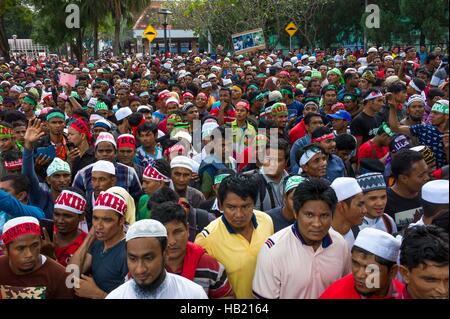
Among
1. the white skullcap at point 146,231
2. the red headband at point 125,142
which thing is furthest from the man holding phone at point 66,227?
the red headband at point 125,142

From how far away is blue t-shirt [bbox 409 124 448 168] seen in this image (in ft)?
18.0

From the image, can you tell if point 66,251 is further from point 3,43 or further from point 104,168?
point 3,43

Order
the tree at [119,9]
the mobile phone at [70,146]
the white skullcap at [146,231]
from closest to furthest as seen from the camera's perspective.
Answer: the white skullcap at [146,231]
the mobile phone at [70,146]
the tree at [119,9]

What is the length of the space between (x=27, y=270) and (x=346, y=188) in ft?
7.27

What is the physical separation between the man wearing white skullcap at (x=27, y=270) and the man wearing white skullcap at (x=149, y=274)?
0.79 m

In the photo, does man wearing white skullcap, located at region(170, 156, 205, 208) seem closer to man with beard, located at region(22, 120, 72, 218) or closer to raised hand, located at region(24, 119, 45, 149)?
man with beard, located at region(22, 120, 72, 218)

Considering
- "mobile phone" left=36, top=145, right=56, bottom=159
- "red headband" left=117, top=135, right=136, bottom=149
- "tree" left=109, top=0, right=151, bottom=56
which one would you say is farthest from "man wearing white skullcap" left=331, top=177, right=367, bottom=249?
"tree" left=109, top=0, right=151, bottom=56

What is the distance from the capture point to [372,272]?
302cm

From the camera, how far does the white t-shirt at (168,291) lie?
2.95m

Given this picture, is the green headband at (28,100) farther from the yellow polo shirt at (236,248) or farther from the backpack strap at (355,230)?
the backpack strap at (355,230)

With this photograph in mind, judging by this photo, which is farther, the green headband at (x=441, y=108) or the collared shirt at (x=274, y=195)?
the collared shirt at (x=274, y=195)

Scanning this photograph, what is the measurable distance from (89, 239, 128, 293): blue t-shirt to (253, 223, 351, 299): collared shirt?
881 millimetres

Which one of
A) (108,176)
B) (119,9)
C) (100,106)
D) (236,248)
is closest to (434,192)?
(236,248)
